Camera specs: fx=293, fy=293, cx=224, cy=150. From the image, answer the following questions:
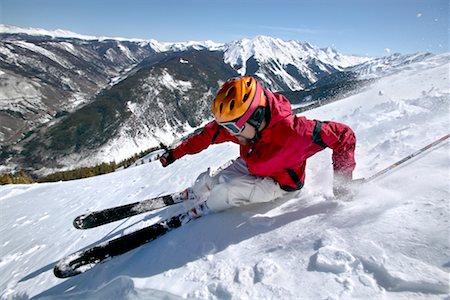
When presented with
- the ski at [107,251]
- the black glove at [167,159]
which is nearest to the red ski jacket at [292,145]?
the ski at [107,251]

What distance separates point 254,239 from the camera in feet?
13.3

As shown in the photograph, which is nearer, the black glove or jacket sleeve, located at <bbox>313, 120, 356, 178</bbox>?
jacket sleeve, located at <bbox>313, 120, 356, 178</bbox>

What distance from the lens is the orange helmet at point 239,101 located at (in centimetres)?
438

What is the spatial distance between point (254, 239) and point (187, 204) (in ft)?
9.49

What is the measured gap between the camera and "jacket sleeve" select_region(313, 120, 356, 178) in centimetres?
434

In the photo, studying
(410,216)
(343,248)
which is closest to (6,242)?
(343,248)

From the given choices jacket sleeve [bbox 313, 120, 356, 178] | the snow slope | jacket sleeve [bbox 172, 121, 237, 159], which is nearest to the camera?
the snow slope

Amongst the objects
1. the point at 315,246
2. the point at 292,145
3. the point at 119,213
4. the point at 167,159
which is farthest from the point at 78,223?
the point at 315,246

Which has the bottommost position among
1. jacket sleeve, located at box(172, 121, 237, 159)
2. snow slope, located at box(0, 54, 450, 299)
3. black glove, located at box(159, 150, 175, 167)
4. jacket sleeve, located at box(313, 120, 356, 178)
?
snow slope, located at box(0, 54, 450, 299)

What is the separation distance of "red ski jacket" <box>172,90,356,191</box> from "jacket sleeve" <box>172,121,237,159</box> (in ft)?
4.11

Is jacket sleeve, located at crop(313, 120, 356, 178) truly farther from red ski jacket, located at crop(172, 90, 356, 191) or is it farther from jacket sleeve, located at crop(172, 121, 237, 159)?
jacket sleeve, located at crop(172, 121, 237, 159)

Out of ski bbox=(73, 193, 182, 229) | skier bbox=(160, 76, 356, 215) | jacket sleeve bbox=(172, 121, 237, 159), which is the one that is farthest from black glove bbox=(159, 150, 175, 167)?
skier bbox=(160, 76, 356, 215)

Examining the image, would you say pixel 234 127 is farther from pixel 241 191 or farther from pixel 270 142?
pixel 241 191

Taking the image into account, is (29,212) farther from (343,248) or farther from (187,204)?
(343,248)
